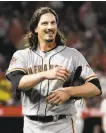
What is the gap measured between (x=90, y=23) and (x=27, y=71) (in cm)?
634

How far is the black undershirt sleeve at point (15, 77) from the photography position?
3.31 m

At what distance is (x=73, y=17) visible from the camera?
9766 mm

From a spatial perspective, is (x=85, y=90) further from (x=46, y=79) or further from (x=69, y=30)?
(x=69, y=30)

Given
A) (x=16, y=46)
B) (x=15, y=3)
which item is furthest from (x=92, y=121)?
(x=15, y=3)

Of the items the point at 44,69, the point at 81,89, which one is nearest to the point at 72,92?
the point at 81,89

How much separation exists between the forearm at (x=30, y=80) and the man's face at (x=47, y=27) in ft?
1.23

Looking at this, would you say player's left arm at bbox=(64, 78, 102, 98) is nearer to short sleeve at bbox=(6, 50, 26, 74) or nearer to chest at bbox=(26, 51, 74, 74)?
chest at bbox=(26, 51, 74, 74)

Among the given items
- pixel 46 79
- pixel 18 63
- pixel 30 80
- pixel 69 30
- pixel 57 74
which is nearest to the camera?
pixel 57 74

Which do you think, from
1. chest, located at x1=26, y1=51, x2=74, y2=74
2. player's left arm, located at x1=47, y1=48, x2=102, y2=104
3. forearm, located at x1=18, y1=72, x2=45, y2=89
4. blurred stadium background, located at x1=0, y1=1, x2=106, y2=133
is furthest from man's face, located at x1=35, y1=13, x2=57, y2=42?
blurred stadium background, located at x1=0, y1=1, x2=106, y2=133

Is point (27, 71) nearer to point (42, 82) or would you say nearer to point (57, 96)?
point (42, 82)

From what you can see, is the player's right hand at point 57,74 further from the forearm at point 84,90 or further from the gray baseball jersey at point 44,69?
the gray baseball jersey at point 44,69

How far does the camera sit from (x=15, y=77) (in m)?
3.34

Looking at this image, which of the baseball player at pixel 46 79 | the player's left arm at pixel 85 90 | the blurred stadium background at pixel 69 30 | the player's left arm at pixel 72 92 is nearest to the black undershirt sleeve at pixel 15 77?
the baseball player at pixel 46 79

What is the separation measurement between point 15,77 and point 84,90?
527 millimetres
